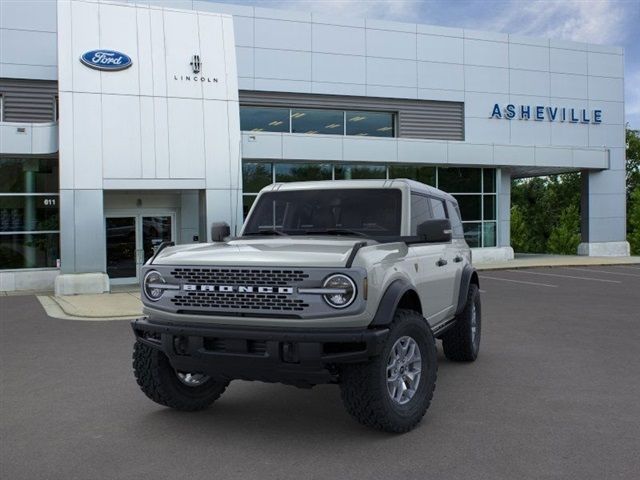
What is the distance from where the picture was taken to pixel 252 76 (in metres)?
21.7

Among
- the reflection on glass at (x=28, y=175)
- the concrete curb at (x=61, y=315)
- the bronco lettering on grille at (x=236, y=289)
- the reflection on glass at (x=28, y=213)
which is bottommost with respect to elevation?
the concrete curb at (x=61, y=315)

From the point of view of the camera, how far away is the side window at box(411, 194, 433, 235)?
5680mm

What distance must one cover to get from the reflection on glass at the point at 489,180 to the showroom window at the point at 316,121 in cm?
403

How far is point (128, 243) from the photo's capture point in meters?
18.2

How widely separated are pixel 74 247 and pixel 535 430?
13.6m

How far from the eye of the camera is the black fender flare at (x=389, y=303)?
437cm

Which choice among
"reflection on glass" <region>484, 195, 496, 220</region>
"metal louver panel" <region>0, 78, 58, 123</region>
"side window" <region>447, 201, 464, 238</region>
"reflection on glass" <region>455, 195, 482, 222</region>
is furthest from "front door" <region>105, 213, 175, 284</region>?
"reflection on glass" <region>484, 195, 496, 220</region>

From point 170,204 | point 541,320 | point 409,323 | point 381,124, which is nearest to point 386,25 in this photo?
point 381,124

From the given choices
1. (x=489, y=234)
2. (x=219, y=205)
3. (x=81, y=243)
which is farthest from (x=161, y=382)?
(x=489, y=234)

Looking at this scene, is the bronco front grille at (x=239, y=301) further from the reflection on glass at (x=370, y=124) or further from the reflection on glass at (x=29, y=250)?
the reflection on glass at (x=370, y=124)

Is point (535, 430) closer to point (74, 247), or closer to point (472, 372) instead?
point (472, 372)

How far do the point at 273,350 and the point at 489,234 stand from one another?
22004 millimetres

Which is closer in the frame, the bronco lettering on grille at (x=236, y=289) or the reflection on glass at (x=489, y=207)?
the bronco lettering on grille at (x=236, y=289)

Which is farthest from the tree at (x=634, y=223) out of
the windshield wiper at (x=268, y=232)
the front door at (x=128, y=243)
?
the windshield wiper at (x=268, y=232)
